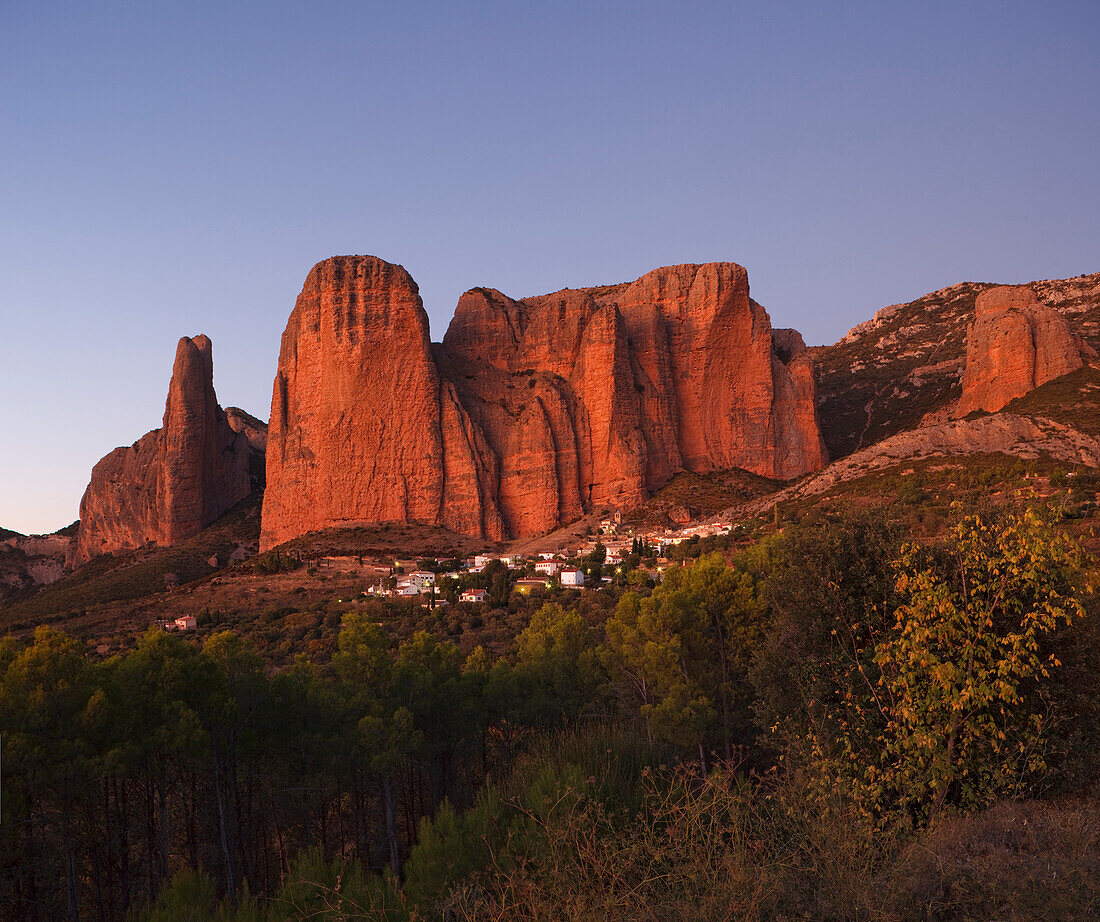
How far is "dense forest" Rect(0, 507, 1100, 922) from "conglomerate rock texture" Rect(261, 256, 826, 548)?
51.2 meters

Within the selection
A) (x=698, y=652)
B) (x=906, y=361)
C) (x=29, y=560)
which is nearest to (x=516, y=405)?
(x=906, y=361)

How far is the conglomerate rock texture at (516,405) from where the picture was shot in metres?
70.8

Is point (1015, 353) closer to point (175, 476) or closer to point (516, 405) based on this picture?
point (516, 405)

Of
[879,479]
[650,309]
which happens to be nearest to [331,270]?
[650,309]

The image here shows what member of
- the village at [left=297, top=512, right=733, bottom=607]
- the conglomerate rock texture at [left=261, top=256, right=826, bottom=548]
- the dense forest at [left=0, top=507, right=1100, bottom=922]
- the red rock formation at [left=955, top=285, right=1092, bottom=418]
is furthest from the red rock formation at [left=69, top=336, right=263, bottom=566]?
the red rock formation at [left=955, top=285, right=1092, bottom=418]

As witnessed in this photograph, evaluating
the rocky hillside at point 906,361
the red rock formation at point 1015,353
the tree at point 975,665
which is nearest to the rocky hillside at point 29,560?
the rocky hillside at point 906,361

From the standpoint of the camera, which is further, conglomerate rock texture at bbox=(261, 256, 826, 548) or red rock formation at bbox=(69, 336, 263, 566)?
red rock formation at bbox=(69, 336, 263, 566)

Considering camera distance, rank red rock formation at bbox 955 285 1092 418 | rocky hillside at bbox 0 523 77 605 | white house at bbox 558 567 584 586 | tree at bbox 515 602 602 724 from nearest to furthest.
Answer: tree at bbox 515 602 602 724
white house at bbox 558 567 584 586
red rock formation at bbox 955 285 1092 418
rocky hillside at bbox 0 523 77 605

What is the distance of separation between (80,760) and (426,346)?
63151 mm

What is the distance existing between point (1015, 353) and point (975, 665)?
6662cm

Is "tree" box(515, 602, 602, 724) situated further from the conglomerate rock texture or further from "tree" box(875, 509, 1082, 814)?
the conglomerate rock texture

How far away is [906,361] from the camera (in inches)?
3661

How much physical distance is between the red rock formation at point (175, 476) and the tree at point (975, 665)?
85246 mm

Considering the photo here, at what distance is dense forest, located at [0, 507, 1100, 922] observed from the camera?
17.8ft
